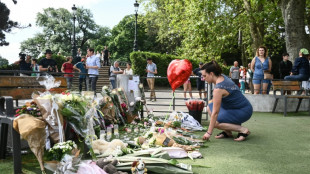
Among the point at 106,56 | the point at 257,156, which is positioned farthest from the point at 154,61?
the point at 257,156

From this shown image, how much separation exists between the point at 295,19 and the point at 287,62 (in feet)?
6.82

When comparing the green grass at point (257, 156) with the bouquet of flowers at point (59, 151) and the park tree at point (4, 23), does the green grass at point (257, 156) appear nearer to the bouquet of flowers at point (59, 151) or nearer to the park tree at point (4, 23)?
the bouquet of flowers at point (59, 151)

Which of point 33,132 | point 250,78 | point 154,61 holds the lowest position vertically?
point 33,132

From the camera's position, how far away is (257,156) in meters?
4.13

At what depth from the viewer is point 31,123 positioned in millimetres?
2963

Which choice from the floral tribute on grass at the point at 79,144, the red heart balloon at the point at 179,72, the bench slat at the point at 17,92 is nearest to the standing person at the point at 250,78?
the red heart balloon at the point at 179,72

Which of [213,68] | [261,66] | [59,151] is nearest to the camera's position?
[59,151]

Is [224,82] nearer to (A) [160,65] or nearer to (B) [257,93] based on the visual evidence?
(B) [257,93]

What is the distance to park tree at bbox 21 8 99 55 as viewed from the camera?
203 feet

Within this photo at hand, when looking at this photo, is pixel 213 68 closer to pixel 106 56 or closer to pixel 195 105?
pixel 195 105

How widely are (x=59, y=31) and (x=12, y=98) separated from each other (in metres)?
63.0

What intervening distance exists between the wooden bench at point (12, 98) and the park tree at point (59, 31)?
56237mm

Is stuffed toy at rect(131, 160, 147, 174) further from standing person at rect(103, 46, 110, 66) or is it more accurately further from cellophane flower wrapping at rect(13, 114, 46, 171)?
standing person at rect(103, 46, 110, 66)

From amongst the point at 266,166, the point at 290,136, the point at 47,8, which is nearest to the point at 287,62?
the point at 290,136
